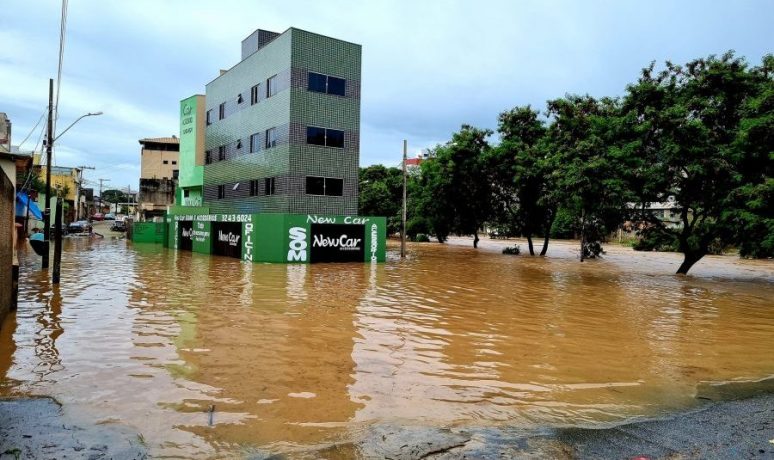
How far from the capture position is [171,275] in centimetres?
1969

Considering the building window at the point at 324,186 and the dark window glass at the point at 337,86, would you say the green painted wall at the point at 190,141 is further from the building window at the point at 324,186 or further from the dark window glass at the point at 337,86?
the dark window glass at the point at 337,86

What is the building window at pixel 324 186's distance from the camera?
2778 cm

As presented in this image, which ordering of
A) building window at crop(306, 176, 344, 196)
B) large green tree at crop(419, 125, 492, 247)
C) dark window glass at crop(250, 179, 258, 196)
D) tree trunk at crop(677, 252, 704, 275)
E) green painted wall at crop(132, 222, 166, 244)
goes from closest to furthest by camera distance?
tree trunk at crop(677, 252, 704, 275) → building window at crop(306, 176, 344, 196) → dark window glass at crop(250, 179, 258, 196) → large green tree at crop(419, 125, 492, 247) → green painted wall at crop(132, 222, 166, 244)

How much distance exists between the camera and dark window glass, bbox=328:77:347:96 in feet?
92.5

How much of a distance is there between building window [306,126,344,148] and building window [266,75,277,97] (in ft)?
10.7

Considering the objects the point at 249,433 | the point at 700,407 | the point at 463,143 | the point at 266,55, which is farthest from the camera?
the point at 463,143

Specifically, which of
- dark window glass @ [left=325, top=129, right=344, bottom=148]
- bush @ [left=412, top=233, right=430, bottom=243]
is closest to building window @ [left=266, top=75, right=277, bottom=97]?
dark window glass @ [left=325, top=129, right=344, bottom=148]

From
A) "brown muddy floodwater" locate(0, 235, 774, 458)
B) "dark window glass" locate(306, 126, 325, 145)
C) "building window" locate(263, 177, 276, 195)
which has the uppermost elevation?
"dark window glass" locate(306, 126, 325, 145)

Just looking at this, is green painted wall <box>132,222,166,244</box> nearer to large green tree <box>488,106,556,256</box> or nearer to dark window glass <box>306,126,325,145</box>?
dark window glass <box>306,126,325,145</box>

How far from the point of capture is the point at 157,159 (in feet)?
234

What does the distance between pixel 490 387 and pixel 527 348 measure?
2504mm

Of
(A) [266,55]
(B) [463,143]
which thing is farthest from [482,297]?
(B) [463,143]

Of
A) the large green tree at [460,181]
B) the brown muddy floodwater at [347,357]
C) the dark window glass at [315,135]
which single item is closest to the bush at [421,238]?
the large green tree at [460,181]

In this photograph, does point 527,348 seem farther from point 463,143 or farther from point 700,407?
point 463,143
